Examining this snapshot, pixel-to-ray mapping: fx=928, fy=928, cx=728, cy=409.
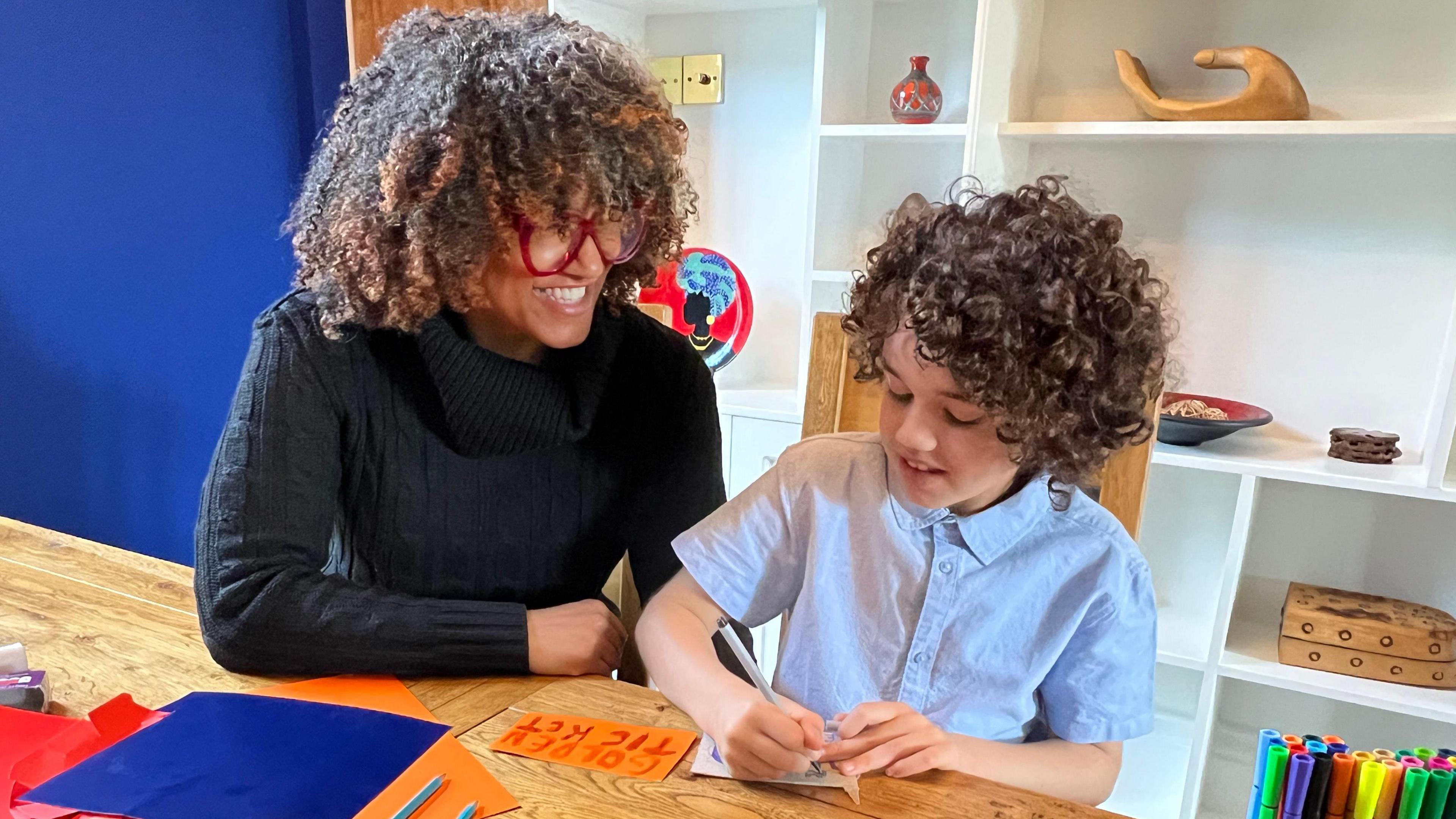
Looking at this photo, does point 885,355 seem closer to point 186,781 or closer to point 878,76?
point 186,781

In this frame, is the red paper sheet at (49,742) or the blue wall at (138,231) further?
the blue wall at (138,231)

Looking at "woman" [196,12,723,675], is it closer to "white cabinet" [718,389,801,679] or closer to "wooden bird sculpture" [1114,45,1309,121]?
"white cabinet" [718,389,801,679]

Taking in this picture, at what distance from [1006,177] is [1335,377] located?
78cm

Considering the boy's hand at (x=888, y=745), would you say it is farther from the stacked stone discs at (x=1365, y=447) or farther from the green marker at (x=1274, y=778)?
the stacked stone discs at (x=1365, y=447)

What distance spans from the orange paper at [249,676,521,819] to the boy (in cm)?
19

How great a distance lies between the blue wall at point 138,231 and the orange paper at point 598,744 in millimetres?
1777

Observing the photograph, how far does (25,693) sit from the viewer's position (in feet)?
2.67

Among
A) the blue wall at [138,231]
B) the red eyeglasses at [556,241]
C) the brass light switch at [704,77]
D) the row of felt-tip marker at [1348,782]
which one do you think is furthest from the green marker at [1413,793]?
the blue wall at [138,231]

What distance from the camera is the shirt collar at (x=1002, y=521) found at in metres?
0.90

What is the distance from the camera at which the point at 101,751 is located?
2.42 feet

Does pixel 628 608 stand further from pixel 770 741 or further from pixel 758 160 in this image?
pixel 758 160

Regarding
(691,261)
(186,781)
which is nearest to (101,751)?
(186,781)

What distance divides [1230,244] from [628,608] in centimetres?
150

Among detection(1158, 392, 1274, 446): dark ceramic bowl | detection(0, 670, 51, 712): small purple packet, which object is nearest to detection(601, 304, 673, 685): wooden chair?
detection(0, 670, 51, 712): small purple packet
